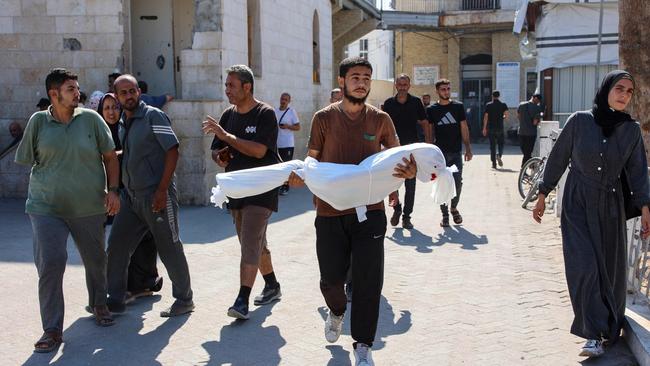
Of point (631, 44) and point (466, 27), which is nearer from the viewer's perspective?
point (631, 44)

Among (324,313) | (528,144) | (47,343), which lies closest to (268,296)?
(324,313)

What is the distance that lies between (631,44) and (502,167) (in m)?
12.6

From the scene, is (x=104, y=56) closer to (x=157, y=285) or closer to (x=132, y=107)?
(x=157, y=285)

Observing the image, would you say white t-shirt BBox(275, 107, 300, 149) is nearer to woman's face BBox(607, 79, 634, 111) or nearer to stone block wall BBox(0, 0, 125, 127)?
stone block wall BBox(0, 0, 125, 127)

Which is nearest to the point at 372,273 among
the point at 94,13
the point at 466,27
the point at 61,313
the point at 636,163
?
the point at 636,163

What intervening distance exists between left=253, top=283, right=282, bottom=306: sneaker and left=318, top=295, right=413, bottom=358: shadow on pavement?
46 cm

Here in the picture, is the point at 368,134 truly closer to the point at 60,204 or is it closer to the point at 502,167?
the point at 60,204

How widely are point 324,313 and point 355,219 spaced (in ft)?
5.32

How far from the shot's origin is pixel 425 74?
1362 inches

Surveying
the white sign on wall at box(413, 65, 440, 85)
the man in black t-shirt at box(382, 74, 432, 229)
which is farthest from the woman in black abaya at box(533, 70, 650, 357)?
the white sign on wall at box(413, 65, 440, 85)

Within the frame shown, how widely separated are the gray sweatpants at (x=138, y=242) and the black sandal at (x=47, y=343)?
0.88 m

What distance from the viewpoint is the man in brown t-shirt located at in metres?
4.69

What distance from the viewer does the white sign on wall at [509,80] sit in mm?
31781

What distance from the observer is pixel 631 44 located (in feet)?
25.4
